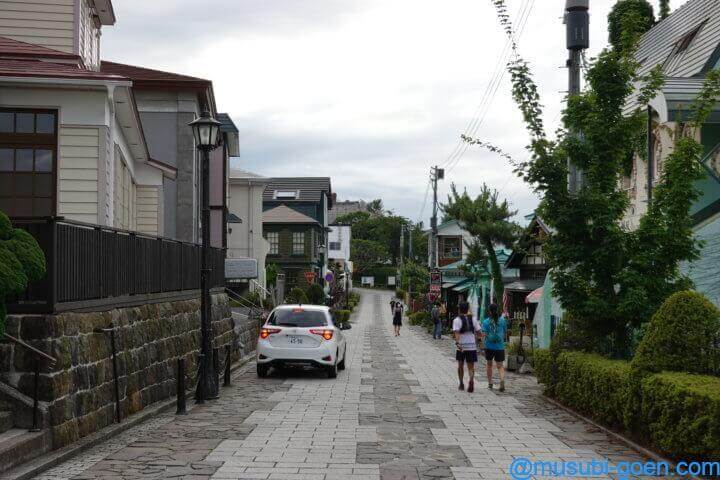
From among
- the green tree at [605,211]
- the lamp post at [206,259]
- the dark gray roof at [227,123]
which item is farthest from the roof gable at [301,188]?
the green tree at [605,211]

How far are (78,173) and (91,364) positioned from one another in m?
6.30

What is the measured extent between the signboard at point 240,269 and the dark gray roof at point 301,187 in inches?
1772

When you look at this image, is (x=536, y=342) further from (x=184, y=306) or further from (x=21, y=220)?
(x=21, y=220)

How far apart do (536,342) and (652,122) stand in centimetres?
689

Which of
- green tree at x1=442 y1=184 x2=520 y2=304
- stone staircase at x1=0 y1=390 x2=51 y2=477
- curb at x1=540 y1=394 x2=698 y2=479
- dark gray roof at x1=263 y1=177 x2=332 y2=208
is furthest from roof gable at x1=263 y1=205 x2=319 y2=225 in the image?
stone staircase at x1=0 y1=390 x2=51 y2=477

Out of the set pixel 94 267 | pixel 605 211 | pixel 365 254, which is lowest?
pixel 94 267

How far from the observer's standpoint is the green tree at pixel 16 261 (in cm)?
Answer: 814

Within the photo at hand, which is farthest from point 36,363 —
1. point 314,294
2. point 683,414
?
point 314,294

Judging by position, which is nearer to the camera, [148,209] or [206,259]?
[206,259]

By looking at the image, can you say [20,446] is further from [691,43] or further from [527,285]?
[527,285]

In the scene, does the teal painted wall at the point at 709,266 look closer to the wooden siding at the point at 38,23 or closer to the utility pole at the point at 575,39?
the utility pole at the point at 575,39

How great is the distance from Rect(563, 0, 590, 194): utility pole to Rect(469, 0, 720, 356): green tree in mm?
734

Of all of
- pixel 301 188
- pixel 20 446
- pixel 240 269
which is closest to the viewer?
pixel 20 446

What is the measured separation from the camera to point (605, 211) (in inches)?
511
